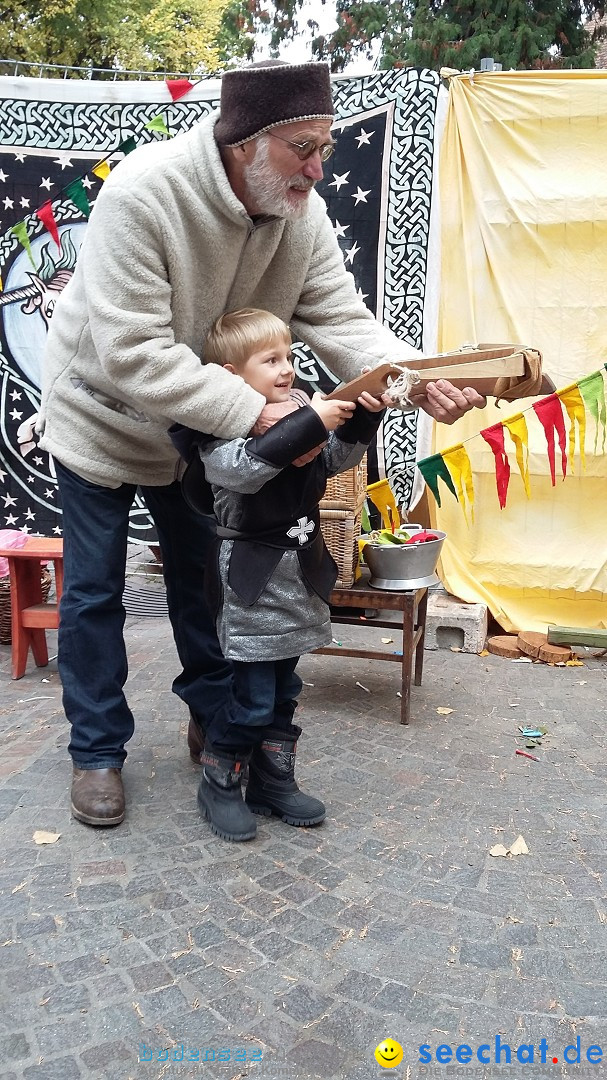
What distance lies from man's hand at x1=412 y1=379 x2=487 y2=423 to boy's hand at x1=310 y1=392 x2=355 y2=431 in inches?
6.7

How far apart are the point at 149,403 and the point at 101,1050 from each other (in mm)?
1403

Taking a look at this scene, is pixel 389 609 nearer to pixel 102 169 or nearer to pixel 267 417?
pixel 267 417

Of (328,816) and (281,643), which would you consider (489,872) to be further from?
(281,643)

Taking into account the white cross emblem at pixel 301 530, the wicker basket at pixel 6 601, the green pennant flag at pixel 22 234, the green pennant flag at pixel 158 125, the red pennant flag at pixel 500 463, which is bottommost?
the wicker basket at pixel 6 601

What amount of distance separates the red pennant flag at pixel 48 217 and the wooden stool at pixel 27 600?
1.95 meters

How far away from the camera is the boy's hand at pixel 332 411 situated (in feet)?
6.70

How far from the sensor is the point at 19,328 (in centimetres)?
502

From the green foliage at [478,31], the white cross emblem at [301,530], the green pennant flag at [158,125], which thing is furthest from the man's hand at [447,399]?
the green foliage at [478,31]

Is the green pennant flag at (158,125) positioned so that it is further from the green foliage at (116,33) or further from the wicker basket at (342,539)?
the green foliage at (116,33)

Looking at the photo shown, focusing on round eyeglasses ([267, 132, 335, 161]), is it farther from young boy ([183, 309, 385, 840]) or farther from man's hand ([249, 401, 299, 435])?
man's hand ([249, 401, 299, 435])

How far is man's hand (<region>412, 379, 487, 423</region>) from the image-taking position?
6.76 ft

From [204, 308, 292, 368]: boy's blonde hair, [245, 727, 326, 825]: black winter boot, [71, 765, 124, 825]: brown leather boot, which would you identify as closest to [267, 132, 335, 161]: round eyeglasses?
[204, 308, 292, 368]: boy's blonde hair

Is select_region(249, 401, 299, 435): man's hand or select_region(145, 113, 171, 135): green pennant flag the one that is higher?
select_region(145, 113, 171, 135): green pennant flag

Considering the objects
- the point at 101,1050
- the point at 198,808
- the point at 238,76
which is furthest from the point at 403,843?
the point at 238,76
